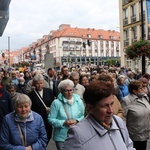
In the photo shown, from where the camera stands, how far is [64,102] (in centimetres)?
425

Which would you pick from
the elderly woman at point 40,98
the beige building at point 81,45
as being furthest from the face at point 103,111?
the beige building at point 81,45

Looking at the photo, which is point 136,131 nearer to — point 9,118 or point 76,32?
point 9,118

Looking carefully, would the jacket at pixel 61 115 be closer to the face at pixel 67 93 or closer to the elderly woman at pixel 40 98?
the face at pixel 67 93

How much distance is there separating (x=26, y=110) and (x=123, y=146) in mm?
1848

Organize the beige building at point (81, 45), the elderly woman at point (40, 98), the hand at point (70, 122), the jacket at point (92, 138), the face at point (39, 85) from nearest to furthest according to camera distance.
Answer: the jacket at point (92, 138) < the hand at point (70, 122) < the elderly woman at point (40, 98) < the face at point (39, 85) < the beige building at point (81, 45)

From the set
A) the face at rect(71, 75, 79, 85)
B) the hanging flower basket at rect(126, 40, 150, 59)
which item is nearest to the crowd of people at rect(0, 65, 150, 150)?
the face at rect(71, 75, 79, 85)

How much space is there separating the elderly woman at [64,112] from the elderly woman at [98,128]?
2.09 metres

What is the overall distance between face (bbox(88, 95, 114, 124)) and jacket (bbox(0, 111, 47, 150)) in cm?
179

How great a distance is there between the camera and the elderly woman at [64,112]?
13.6 ft

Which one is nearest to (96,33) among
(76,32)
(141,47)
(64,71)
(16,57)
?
(76,32)

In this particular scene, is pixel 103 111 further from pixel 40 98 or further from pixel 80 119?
pixel 40 98

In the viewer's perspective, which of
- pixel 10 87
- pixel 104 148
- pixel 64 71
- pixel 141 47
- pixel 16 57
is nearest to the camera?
pixel 104 148

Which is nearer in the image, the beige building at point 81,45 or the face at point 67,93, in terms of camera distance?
the face at point 67,93

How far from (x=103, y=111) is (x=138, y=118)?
7.67 ft
